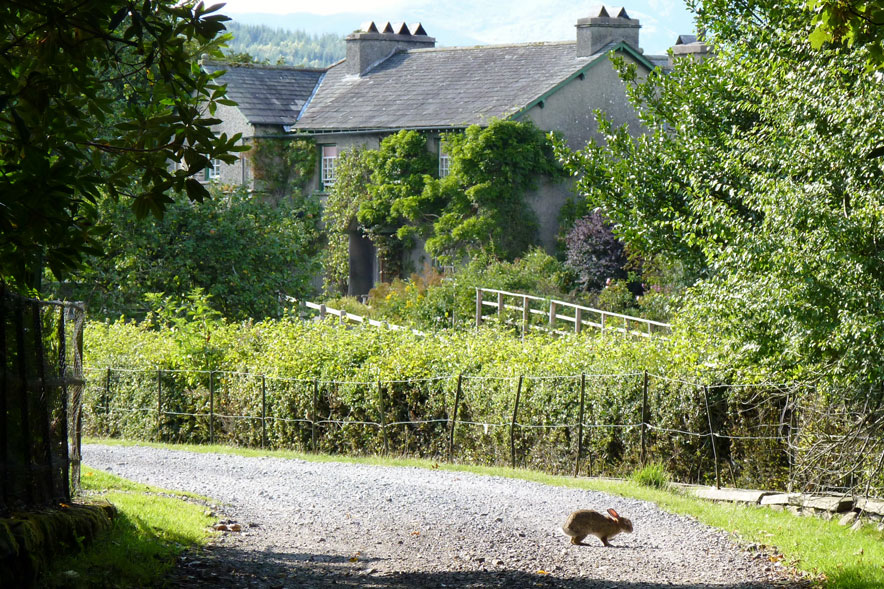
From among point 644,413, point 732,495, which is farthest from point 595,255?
point 732,495

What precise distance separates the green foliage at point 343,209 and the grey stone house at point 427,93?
0.39m

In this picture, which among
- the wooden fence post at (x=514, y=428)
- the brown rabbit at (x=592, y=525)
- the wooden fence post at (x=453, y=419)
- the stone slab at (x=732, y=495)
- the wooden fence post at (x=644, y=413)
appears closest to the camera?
the brown rabbit at (x=592, y=525)

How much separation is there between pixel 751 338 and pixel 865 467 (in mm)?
1839

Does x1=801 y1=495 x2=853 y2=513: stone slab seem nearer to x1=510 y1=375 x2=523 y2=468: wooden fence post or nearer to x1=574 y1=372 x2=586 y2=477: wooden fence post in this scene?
x1=574 y1=372 x2=586 y2=477: wooden fence post

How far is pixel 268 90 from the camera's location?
3975 centimetres

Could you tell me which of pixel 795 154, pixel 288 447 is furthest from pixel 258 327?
pixel 795 154

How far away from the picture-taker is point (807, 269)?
10.5 meters

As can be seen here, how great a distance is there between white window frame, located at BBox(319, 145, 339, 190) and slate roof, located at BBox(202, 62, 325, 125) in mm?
1738

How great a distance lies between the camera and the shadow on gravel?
7961 millimetres

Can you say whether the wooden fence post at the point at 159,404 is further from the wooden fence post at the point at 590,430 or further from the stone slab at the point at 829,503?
the stone slab at the point at 829,503

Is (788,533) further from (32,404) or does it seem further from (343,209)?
(343,209)

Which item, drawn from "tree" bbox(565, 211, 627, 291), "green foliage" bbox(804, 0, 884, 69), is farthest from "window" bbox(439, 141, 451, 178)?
"green foliage" bbox(804, 0, 884, 69)

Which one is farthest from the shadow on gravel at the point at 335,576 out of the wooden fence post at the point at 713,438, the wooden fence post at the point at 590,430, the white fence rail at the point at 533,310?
the white fence rail at the point at 533,310

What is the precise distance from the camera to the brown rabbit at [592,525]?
380 inches
